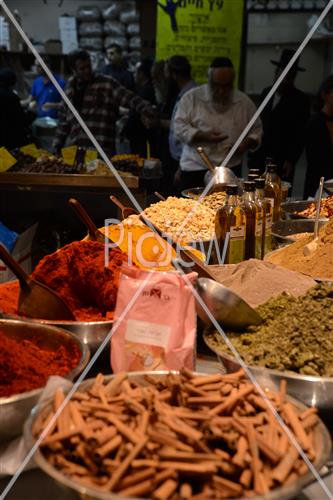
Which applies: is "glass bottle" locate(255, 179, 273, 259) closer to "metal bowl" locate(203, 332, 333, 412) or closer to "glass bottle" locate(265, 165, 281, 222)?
"glass bottle" locate(265, 165, 281, 222)

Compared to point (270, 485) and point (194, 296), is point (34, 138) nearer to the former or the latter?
point (194, 296)

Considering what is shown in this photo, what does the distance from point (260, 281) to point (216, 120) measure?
9.90 ft

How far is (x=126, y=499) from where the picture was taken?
758mm

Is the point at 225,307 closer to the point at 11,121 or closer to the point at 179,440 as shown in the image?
the point at 179,440

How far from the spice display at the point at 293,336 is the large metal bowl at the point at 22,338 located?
29 cm

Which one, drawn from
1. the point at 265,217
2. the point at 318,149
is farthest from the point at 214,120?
the point at 265,217

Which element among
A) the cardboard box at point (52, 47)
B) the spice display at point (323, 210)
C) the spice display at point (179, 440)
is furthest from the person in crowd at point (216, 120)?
the cardboard box at point (52, 47)

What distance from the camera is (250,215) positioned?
6.07ft

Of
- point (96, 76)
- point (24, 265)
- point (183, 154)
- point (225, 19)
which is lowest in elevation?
point (24, 265)

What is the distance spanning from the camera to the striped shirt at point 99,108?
4.70m

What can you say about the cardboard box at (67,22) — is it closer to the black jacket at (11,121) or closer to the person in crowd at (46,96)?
the person in crowd at (46,96)

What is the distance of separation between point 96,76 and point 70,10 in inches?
167

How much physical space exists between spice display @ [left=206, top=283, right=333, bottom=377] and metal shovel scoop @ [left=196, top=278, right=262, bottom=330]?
0.02m

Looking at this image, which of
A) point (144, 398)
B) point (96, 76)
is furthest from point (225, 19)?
point (144, 398)
